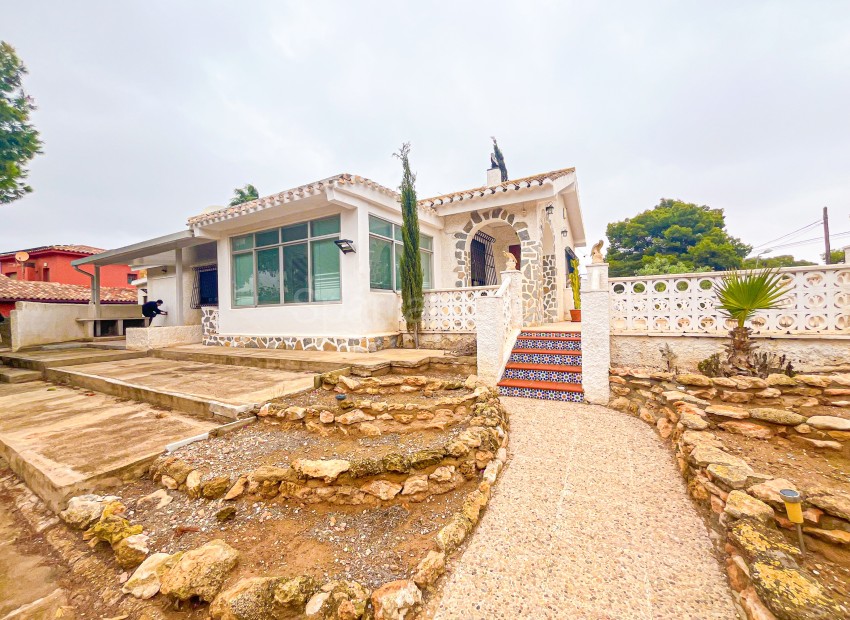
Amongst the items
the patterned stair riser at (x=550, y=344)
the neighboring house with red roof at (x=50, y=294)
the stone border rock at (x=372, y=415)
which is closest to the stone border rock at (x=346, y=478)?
the stone border rock at (x=372, y=415)

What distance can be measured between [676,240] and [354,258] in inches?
1118

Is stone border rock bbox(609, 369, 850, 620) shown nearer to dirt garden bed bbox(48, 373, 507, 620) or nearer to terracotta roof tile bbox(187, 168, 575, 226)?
dirt garden bed bbox(48, 373, 507, 620)

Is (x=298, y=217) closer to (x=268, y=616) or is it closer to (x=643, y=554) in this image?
(x=268, y=616)

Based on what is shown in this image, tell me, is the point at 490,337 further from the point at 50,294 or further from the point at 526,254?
the point at 50,294

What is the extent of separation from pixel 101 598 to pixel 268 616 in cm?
111

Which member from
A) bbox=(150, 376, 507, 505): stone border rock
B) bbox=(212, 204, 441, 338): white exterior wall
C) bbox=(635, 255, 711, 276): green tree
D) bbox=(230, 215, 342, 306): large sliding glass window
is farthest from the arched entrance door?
bbox=(635, 255, 711, 276): green tree

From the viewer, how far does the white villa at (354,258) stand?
23.9 ft

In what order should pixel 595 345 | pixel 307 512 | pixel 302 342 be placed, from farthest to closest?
pixel 302 342 < pixel 595 345 < pixel 307 512

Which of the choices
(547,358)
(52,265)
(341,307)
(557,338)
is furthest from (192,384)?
(52,265)

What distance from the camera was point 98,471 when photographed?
9.30 feet

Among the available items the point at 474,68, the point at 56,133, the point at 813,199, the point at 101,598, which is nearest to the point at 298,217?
the point at 101,598

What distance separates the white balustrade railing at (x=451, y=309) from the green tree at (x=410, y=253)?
0.79 ft

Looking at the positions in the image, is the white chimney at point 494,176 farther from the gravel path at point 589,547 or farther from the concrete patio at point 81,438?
the concrete patio at point 81,438

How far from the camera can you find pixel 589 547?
213cm
